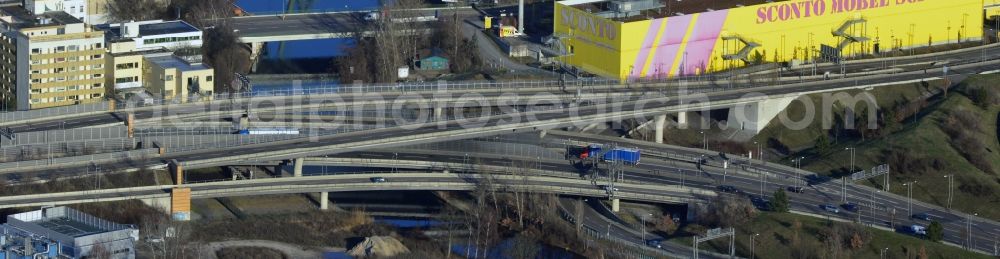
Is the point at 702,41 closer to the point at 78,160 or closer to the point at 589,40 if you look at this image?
the point at 589,40

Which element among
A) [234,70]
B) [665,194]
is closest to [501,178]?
[665,194]

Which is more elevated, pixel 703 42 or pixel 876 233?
pixel 703 42

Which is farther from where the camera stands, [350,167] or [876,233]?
[350,167]

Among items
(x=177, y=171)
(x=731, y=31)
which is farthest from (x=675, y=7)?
(x=177, y=171)

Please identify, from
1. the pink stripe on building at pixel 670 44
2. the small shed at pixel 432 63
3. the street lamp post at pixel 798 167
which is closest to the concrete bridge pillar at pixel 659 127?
the pink stripe on building at pixel 670 44

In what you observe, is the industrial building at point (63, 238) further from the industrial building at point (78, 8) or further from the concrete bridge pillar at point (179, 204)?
the industrial building at point (78, 8)

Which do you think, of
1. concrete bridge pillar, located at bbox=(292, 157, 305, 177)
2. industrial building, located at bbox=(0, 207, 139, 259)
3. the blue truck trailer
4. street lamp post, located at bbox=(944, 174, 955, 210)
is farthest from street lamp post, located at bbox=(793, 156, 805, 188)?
industrial building, located at bbox=(0, 207, 139, 259)

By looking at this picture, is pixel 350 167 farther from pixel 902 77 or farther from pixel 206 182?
pixel 902 77
